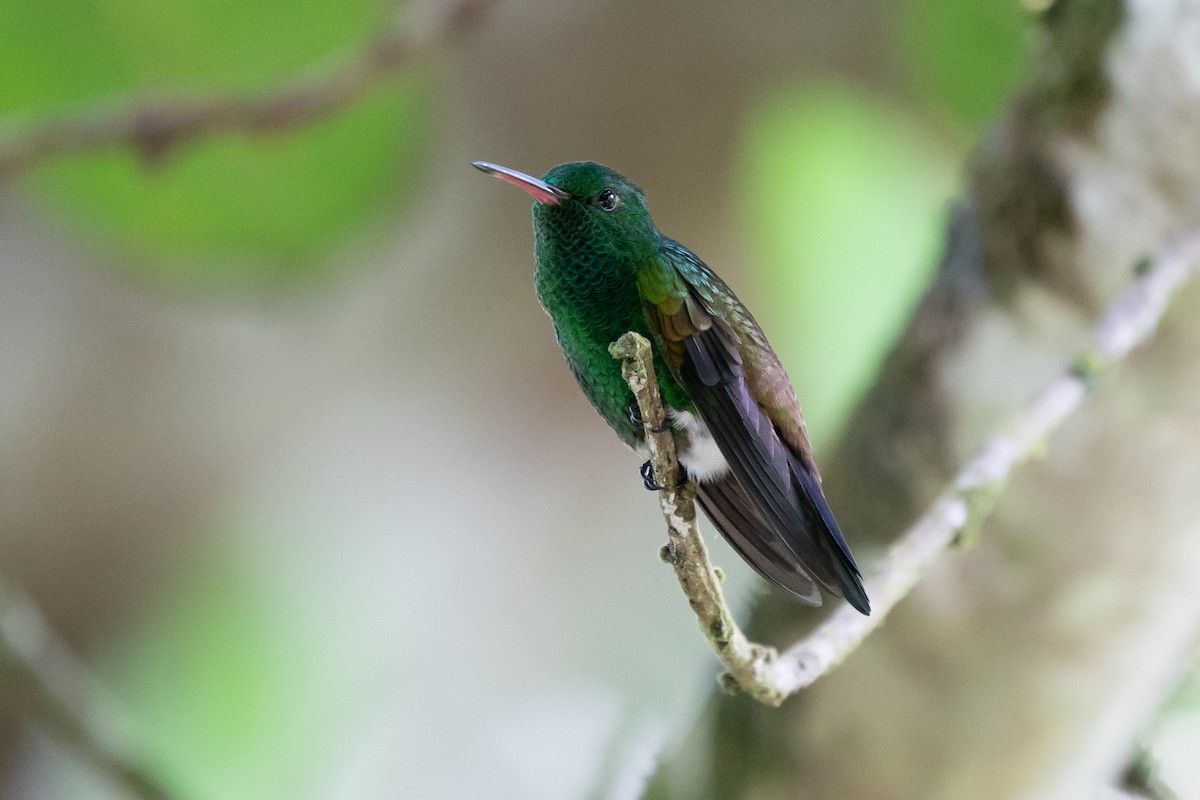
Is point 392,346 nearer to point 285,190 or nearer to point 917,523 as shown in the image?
point 285,190

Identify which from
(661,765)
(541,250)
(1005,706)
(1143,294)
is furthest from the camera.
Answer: (661,765)

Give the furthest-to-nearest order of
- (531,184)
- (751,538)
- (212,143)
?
(212,143)
(751,538)
(531,184)

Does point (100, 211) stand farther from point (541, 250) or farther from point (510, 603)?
point (541, 250)

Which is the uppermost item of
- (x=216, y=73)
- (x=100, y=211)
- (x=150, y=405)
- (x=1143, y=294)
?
(x=1143, y=294)

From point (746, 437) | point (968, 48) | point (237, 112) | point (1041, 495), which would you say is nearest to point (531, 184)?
point (746, 437)

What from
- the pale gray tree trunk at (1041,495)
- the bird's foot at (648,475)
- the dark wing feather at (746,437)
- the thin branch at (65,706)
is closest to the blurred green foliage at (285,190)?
the pale gray tree trunk at (1041,495)

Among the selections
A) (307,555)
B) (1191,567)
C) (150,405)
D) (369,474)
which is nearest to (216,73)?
(150,405)
